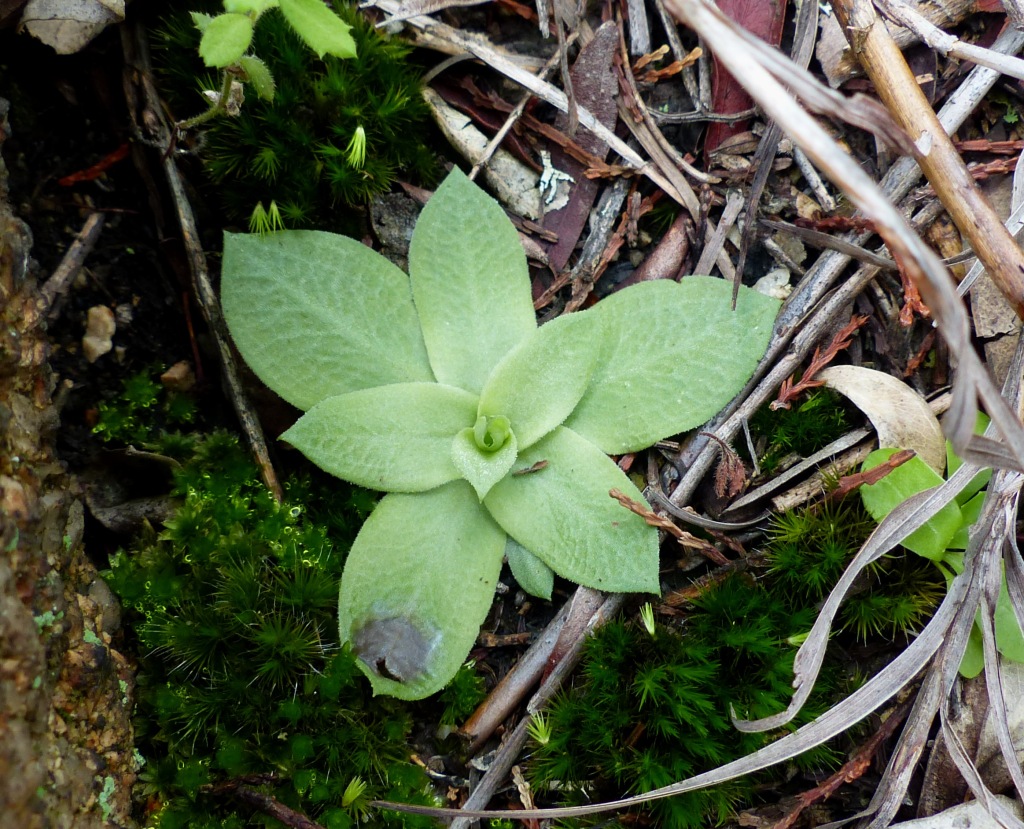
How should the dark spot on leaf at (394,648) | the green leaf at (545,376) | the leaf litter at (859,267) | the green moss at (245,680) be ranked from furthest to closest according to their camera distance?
the green leaf at (545,376) → the dark spot on leaf at (394,648) → the green moss at (245,680) → the leaf litter at (859,267)

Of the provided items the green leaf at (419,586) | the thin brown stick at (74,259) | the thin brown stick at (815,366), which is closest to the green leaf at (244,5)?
the thin brown stick at (74,259)

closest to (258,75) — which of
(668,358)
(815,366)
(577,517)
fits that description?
(668,358)

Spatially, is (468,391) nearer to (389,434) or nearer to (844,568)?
(389,434)

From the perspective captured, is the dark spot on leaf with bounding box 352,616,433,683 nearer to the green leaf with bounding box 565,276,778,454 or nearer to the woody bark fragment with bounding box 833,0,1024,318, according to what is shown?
the green leaf with bounding box 565,276,778,454

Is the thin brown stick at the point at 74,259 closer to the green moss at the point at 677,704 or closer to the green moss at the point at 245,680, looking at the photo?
the green moss at the point at 245,680

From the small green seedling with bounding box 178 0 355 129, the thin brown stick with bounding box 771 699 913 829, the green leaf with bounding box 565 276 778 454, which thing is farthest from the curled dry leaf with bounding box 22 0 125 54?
the thin brown stick with bounding box 771 699 913 829

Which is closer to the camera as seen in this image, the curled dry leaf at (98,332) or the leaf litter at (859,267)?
the leaf litter at (859,267)
